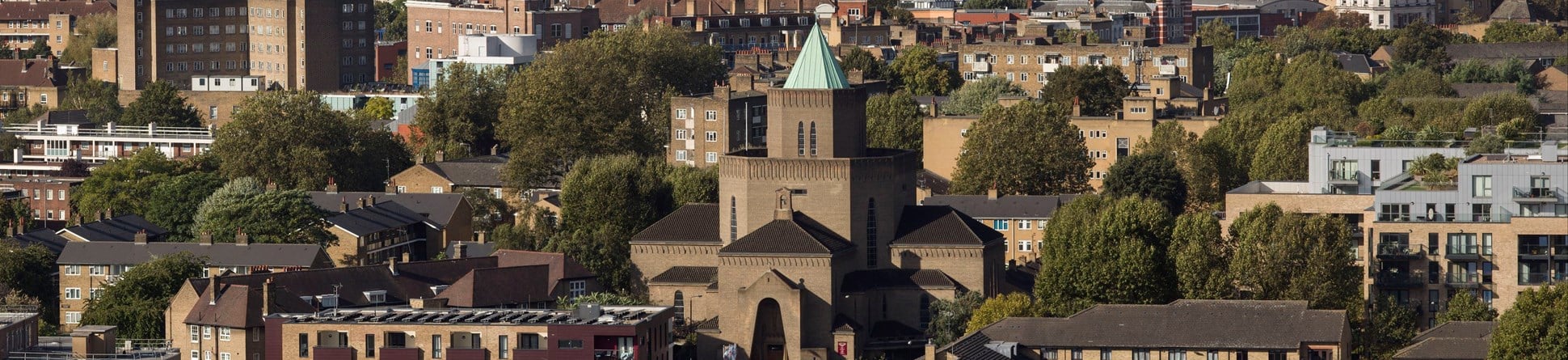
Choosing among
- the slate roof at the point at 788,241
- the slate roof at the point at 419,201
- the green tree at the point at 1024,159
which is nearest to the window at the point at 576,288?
the slate roof at the point at 788,241

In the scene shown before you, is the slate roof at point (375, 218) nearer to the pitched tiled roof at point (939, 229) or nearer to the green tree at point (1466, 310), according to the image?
the pitched tiled roof at point (939, 229)

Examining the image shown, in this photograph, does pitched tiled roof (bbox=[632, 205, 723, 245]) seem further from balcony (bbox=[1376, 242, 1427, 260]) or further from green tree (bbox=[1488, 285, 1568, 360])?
green tree (bbox=[1488, 285, 1568, 360])

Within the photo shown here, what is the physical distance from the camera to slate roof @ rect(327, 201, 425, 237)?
137250mm

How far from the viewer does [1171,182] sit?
14362cm

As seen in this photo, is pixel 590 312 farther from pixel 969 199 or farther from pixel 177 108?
pixel 177 108

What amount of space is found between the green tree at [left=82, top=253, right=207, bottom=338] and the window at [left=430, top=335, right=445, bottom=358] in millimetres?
12678

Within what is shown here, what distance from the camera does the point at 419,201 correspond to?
146 m

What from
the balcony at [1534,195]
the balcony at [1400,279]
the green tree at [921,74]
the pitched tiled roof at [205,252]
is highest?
the green tree at [921,74]

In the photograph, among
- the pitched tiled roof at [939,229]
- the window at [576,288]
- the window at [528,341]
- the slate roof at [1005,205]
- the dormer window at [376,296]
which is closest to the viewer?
the window at [528,341]

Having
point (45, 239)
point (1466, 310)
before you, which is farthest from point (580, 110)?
point (1466, 310)

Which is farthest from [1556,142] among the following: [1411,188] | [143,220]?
[143,220]

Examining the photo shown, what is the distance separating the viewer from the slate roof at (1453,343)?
106 m

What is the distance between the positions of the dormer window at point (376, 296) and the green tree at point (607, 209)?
1003cm

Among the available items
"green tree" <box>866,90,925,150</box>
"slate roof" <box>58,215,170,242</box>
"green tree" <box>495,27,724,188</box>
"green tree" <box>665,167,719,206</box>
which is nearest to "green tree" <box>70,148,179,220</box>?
"slate roof" <box>58,215,170,242</box>
